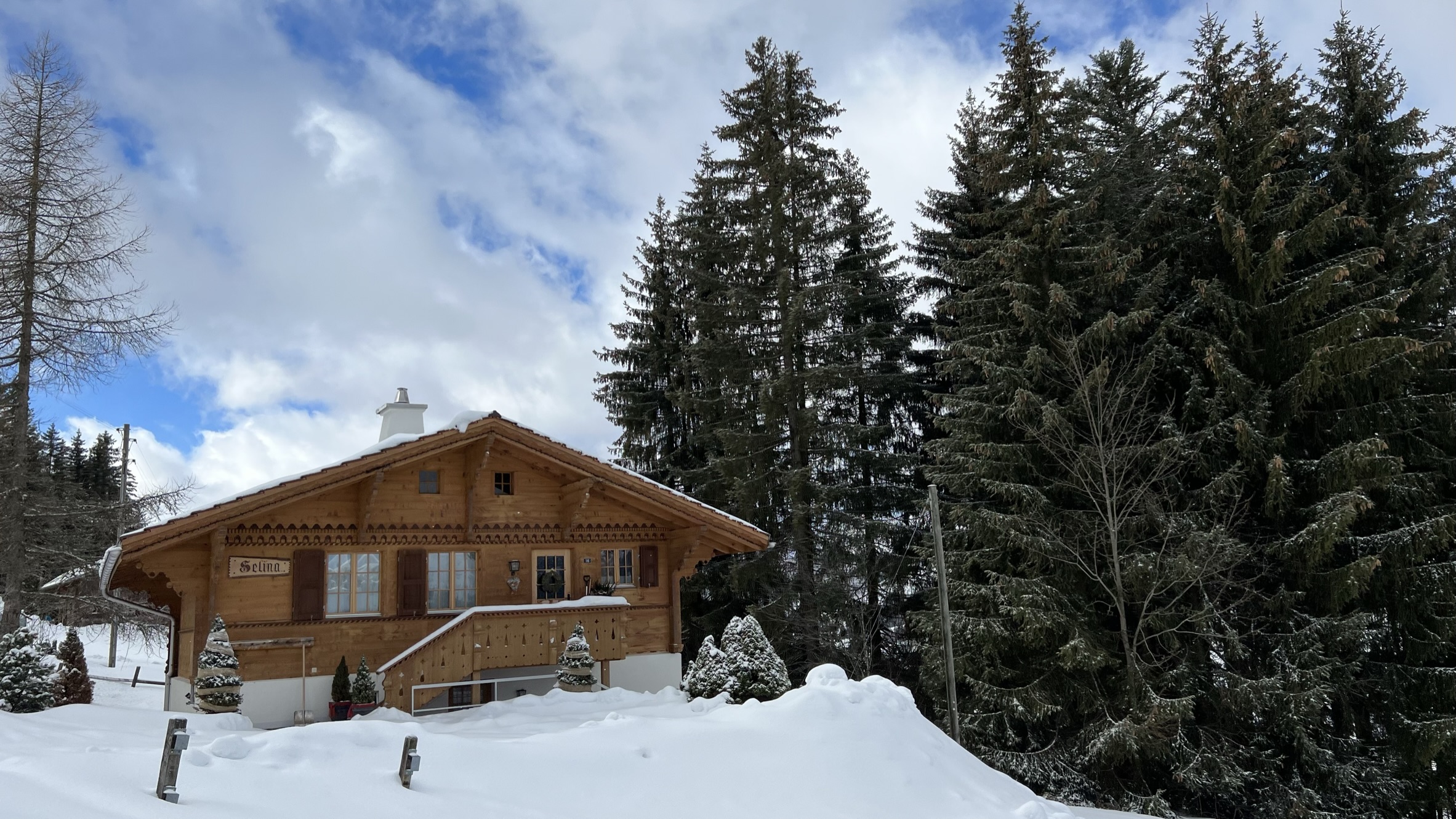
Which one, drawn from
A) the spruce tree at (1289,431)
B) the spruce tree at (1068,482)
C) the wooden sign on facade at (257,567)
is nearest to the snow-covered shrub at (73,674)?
the wooden sign on facade at (257,567)

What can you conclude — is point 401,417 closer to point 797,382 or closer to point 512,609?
point 512,609

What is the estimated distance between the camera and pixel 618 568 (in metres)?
21.3

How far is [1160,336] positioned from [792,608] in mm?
11789

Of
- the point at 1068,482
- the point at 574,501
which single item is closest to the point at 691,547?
the point at 574,501

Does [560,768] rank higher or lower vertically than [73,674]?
lower

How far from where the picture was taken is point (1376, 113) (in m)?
19.5

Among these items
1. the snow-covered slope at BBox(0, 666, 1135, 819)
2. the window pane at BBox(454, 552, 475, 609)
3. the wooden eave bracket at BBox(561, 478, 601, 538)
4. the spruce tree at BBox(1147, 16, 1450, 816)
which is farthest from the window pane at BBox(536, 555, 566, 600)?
the spruce tree at BBox(1147, 16, 1450, 816)

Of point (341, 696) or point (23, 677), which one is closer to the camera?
point (23, 677)

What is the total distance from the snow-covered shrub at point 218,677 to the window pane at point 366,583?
2.96 m


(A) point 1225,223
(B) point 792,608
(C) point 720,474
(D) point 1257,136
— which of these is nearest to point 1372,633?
(A) point 1225,223

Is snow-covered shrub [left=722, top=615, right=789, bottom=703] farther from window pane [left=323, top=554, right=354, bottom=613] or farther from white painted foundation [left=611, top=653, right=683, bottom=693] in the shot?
window pane [left=323, top=554, right=354, bottom=613]

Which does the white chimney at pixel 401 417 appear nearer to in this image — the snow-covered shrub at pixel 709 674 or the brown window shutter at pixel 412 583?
the brown window shutter at pixel 412 583

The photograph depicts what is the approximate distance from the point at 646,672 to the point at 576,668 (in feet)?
11.5

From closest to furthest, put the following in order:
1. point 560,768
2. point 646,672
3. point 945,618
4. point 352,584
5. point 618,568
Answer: point 560,768 < point 945,618 < point 352,584 < point 646,672 < point 618,568
